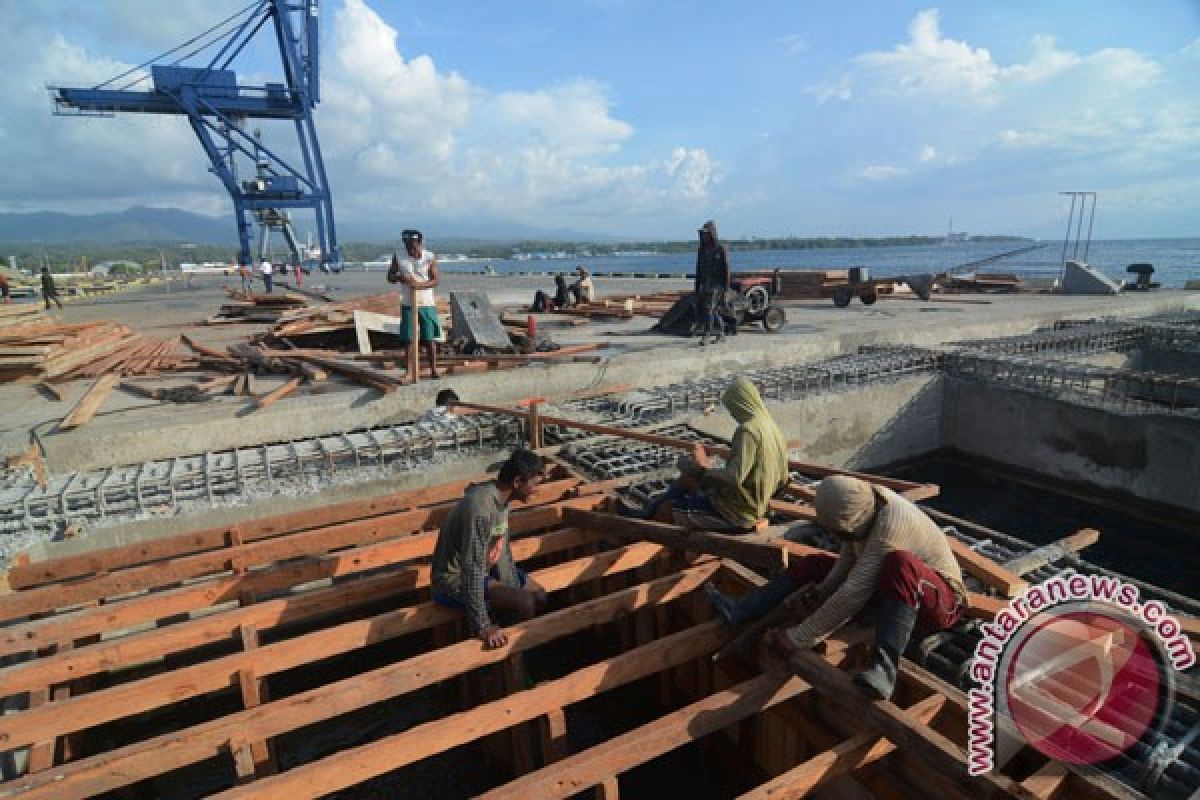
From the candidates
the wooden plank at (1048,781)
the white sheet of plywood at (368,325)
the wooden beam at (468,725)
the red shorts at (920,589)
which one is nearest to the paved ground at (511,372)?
the white sheet of plywood at (368,325)

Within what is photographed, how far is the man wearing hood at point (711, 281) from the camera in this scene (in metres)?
12.2

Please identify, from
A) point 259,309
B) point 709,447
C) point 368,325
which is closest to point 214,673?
point 709,447

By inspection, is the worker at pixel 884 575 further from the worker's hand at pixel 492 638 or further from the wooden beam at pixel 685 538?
the worker's hand at pixel 492 638

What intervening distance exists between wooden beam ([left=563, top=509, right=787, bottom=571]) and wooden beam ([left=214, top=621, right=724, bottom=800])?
0.59 metres

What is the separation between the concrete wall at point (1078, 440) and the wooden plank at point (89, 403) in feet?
43.9

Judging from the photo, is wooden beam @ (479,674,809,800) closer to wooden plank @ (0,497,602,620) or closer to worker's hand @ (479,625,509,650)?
worker's hand @ (479,625,509,650)

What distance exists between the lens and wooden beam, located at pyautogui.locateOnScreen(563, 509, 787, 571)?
14.2 ft

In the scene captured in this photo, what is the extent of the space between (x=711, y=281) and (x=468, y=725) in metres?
10.4

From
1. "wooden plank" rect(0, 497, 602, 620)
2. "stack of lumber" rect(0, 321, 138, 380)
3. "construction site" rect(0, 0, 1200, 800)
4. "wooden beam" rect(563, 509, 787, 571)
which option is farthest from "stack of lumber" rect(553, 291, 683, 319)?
"wooden beam" rect(563, 509, 787, 571)

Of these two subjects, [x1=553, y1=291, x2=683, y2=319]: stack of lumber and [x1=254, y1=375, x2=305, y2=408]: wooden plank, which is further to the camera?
[x1=553, y1=291, x2=683, y2=319]: stack of lumber

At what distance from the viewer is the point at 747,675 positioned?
14.0 feet

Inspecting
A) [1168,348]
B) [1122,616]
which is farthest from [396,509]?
[1168,348]

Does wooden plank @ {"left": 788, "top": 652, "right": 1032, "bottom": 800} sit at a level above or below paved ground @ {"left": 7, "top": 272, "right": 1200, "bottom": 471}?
below

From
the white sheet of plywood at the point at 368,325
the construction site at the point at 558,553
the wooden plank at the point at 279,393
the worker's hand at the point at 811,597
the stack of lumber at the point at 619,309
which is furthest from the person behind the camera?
the stack of lumber at the point at 619,309
